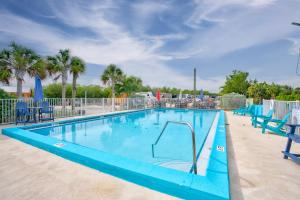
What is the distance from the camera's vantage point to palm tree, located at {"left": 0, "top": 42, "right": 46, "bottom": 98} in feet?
34.2

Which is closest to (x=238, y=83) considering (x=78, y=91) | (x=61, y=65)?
(x=78, y=91)

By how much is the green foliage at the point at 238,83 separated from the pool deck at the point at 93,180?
39.4 m

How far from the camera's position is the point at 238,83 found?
128ft

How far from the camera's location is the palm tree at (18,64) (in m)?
10.4

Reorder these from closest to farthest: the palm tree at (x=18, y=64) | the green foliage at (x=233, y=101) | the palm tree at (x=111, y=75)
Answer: the palm tree at (x=18, y=64), the green foliage at (x=233, y=101), the palm tree at (x=111, y=75)

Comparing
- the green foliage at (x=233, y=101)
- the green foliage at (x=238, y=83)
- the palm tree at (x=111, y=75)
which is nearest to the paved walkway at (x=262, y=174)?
the green foliage at (x=233, y=101)

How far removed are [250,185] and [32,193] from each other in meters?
3.08

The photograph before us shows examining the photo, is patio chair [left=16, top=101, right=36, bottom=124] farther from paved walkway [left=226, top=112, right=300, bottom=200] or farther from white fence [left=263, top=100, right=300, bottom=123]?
white fence [left=263, top=100, right=300, bottom=123]

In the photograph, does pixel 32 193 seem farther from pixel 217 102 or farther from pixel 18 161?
pixel 217 102

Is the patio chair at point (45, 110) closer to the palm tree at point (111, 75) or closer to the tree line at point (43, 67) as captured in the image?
the tree line at point (43, 67)

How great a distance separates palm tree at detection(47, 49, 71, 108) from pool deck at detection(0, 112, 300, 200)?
37.1ft

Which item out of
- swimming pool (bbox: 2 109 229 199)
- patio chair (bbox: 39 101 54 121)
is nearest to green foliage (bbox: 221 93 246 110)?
swimming pool (bbox: 2 109 229 199)

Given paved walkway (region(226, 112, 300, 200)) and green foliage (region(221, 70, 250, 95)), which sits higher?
green foliage (region(221, 70, 250, 95))

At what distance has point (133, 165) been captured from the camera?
2799 millimetres
